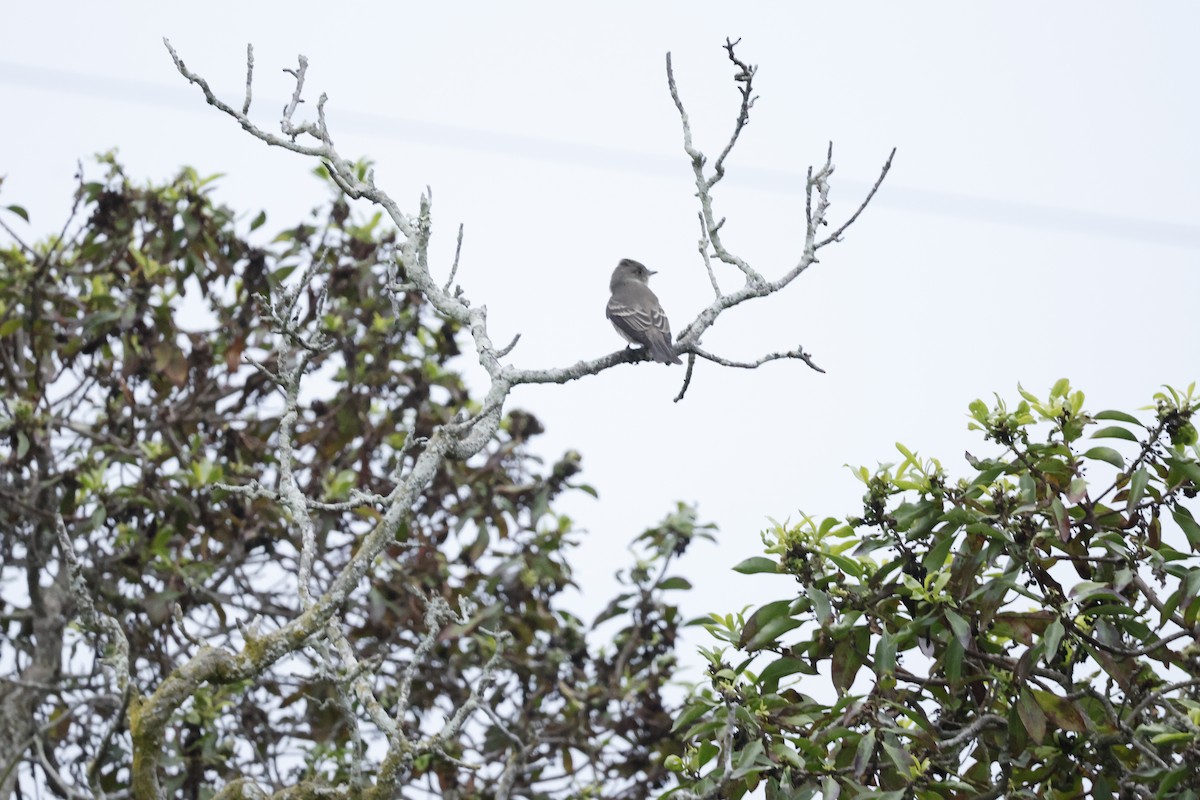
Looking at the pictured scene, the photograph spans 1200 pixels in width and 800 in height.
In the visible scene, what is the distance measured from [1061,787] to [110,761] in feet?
14.5

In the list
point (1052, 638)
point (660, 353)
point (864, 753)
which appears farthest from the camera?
point (660, 353)

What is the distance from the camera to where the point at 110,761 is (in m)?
6.09

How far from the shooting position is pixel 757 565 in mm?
3645

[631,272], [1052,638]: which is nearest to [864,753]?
[1052,638]

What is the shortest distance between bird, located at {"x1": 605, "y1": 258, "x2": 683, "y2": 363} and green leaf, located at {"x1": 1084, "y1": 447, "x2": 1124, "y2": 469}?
1975 mm

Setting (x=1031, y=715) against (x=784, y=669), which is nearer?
(x=1031, y=715)

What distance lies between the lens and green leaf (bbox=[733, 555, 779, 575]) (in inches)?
143

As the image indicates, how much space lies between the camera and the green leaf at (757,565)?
3.63 metres

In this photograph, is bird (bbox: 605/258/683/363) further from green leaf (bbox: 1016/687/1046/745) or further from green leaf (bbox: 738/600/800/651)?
green leaf (bbox: 1016/687/1046/745)

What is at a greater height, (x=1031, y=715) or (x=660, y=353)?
(x=660, y=353)

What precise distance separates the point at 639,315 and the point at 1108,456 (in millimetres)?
3710

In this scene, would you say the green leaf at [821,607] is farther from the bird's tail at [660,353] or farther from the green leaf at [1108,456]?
the bird's tail at [660,353]

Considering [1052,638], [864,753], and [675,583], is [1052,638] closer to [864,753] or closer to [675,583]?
[864,753]

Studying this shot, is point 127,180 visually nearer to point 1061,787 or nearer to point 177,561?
point 177,561
